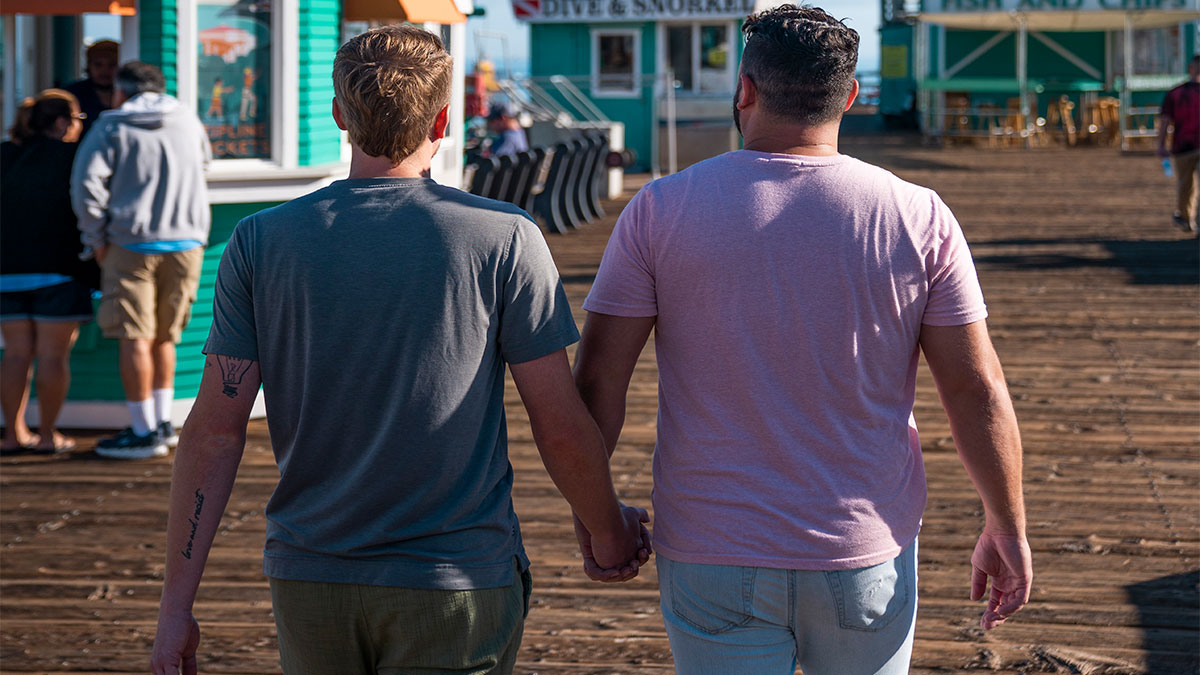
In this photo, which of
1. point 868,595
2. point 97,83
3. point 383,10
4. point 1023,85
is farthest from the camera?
point 1023,85

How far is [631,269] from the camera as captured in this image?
2.40 metres

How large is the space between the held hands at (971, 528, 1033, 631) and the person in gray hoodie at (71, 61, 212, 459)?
16.1 feet

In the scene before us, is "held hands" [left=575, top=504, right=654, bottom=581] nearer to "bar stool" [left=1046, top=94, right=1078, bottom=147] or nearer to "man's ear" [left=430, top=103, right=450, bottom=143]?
"man's ear" [left=430, top=103, right=450, bottom=143]

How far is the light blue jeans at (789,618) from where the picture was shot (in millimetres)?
2330

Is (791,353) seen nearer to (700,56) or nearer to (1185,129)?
(1185,129)

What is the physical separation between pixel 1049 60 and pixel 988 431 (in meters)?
32.5


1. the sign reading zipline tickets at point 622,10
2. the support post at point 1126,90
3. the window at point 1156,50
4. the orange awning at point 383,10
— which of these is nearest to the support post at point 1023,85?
the support post at point 1126,90

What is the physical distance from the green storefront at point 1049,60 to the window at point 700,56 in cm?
497

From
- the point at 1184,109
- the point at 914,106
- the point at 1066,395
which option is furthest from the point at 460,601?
the point at 914,106

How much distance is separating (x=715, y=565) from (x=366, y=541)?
1.86ft

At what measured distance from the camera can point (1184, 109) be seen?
1314cm

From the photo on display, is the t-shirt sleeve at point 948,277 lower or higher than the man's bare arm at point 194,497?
higher

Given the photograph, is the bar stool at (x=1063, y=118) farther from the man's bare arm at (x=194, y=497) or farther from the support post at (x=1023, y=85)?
the man's bare arm at (x=194, y=497)

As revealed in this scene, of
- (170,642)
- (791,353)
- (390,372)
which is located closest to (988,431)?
(791,353)
